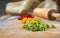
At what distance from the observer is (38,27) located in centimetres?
83

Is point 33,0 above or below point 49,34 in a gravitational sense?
above

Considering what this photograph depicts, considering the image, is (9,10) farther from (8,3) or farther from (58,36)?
(58,36)

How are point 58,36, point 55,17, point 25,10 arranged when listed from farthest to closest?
point 25,10
point 55,17
point 58,36

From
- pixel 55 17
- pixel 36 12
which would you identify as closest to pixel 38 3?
pixel 36 12

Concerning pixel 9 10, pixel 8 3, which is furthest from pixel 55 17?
pixel 8 3

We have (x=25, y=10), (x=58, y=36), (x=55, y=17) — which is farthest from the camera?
(x=25, y=10)

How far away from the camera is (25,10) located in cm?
163

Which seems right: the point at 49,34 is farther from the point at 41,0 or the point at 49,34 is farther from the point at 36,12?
the point at 41,0

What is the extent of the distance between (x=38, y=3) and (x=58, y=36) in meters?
1.06

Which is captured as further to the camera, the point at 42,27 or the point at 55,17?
the point at 55,17

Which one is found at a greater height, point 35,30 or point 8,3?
point 8,3

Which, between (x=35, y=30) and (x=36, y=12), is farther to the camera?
(x=36, y=12)

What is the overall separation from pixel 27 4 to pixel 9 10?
7.6 inches

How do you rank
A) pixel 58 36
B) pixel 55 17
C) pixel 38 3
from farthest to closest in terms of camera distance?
pixel 38 3
pixel 55 17
pixel 58 36
